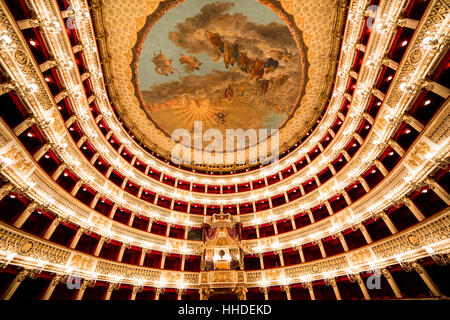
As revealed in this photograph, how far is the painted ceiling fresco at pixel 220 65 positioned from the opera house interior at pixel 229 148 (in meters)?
0.15

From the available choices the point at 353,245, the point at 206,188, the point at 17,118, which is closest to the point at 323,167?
the point at 353,245

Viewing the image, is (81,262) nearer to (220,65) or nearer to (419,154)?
(220,65)

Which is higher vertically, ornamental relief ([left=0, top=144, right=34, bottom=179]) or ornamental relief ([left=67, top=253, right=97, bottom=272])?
ornamental relief ([left=0, top=144, right=34, bottom=179])

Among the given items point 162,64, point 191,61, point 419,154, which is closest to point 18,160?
point 162,64

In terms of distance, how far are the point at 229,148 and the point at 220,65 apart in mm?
11946

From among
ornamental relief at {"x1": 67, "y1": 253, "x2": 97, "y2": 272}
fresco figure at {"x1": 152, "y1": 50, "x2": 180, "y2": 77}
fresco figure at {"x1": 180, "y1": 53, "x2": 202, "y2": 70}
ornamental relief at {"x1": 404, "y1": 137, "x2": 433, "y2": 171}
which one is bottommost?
ornamental relief at {"x1": 67, "y1": 253, "x2": 97, "y2": 272}

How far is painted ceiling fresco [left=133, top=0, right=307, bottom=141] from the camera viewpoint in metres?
17.0

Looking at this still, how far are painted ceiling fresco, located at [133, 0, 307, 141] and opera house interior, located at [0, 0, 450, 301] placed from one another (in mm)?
→ 147

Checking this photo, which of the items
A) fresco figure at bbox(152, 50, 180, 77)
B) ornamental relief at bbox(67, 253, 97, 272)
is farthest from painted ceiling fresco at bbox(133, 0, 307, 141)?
ornamental relief at bbox(67, 253, 97, 272)

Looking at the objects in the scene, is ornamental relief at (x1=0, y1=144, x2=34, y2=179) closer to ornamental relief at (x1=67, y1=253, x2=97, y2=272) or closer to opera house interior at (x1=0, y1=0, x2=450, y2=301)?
opera house interior at (x1=0, y1=0, x2=450, y2=301)

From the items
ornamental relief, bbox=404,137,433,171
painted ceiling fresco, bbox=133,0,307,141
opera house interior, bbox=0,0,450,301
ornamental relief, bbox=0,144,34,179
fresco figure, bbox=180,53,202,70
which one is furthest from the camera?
fresco figure, bbox=180,53,202,70

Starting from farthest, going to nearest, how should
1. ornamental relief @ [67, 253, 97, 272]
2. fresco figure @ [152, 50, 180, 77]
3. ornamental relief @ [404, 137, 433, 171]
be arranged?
1. fresco figure @ [152, 50, 180, 77]
2. ornamental relief @ [67, 253, 97, 272]
3. ornamental relief @ [404, 137, 433, 171]

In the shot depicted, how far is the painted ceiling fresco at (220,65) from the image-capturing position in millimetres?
16969

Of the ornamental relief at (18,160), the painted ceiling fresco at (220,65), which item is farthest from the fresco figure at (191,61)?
the ornamental relief at (18,160)
